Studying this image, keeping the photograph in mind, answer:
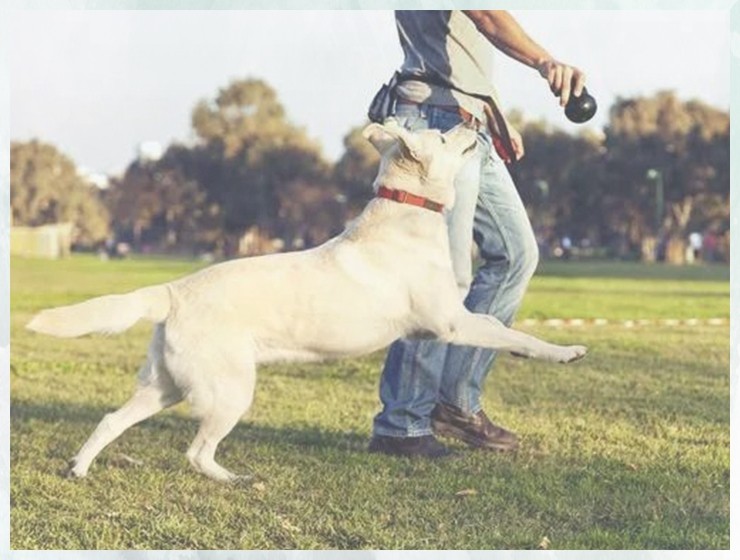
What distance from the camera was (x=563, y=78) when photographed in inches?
134

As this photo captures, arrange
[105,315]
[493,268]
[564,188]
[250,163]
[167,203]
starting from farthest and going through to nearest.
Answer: [167,203]
[250,163]
[564,188]
[493,268]
[105,315]

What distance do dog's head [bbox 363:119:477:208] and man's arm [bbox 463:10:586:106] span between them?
0.88ft

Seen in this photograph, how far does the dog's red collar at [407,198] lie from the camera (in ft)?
11.3

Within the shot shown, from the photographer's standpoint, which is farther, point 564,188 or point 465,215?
point 564,188

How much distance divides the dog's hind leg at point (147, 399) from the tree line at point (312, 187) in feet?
54.8

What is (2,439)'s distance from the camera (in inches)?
141

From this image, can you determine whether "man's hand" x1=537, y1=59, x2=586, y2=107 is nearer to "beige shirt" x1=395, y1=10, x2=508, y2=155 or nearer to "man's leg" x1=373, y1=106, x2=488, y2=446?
"beige shirt" x1=395, y1=10, x2=508, y2=155

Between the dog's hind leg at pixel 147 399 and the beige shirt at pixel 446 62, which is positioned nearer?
the dog's hind leg at pixel 147 399

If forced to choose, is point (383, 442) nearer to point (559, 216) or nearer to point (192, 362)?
point (192, 362)

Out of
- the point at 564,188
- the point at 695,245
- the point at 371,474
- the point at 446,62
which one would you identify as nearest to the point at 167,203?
the point at 564,188

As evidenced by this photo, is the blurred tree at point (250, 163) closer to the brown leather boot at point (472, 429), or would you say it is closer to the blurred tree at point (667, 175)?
the blurred tree at point (667, 175)

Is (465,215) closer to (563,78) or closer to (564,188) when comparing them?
(563,78)

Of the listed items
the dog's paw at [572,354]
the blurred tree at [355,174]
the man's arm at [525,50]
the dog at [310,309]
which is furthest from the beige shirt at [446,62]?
the blurred tree at [355,174]

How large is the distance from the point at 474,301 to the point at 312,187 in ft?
69.0
